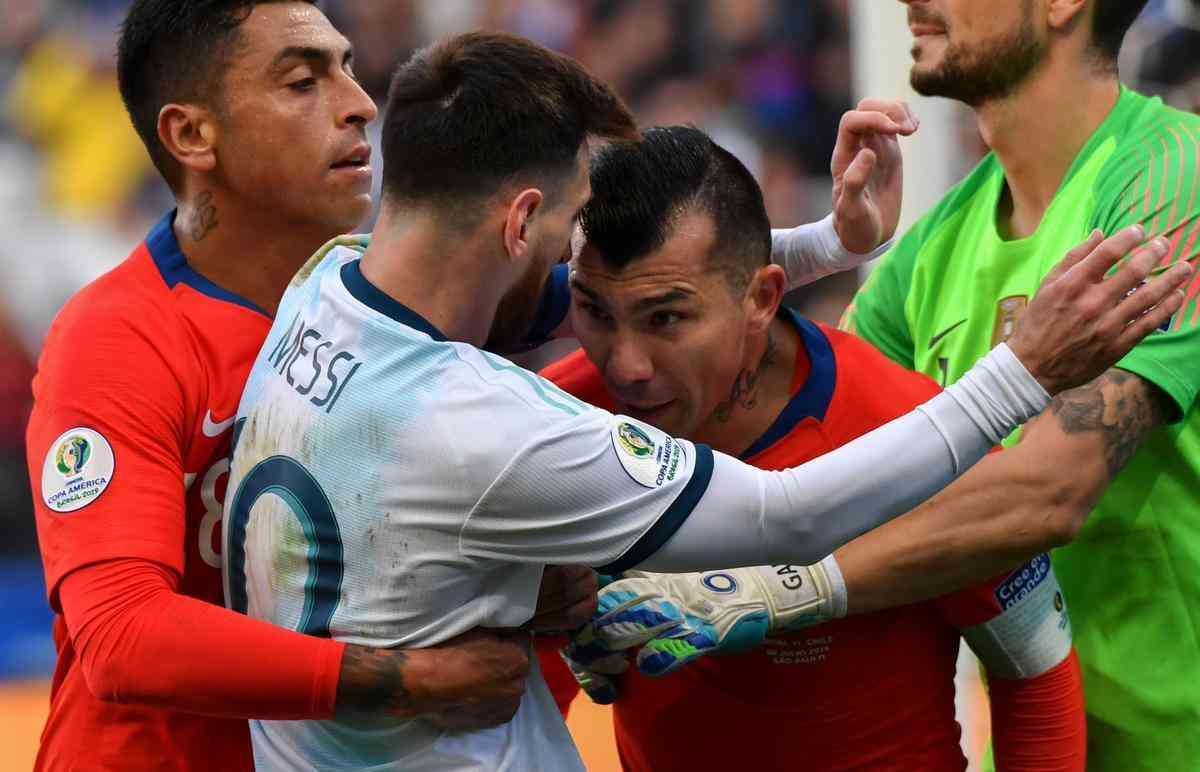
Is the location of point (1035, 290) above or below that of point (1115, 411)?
above

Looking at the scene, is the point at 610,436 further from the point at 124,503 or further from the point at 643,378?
the point at 124,503

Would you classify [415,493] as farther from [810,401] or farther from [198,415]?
[810,401]

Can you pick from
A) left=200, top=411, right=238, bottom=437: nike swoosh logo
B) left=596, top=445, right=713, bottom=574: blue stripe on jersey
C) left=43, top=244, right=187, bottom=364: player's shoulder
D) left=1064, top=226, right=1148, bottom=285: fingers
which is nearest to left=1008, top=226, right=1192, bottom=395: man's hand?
left=1064, top=226, right=1148, bottom=285: fingers

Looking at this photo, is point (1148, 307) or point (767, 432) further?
point (767, 432)

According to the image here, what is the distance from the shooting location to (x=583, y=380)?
2945mm

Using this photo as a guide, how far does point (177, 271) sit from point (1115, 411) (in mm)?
1630

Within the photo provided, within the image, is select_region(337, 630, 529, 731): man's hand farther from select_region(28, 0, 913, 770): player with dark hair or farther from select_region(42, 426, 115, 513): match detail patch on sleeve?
select_region(42, 426, 115, 513): match detail patch on sleeve

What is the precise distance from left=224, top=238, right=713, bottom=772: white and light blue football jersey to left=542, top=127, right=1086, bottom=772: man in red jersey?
0.42m

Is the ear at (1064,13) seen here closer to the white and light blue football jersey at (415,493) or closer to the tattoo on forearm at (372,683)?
the white and light blue football jersey at (415,493)

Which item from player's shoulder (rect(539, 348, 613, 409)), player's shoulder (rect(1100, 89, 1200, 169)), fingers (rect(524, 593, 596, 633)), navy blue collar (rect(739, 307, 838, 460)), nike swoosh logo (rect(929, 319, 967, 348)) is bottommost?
fingers (rect(524, 593, 596, 633))

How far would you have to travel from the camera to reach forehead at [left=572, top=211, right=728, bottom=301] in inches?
106

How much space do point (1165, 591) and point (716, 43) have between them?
596cm

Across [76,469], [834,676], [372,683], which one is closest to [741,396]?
[834,676]

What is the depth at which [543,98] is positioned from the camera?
2.37m
